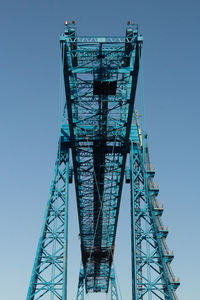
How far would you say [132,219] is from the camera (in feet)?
76.1

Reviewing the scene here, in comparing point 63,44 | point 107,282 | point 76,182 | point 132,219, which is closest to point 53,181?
point 76,182

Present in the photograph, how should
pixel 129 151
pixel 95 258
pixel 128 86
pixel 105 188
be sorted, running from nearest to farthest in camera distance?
pixel 128 86, pixel 129 151, pixel 105 188, pixel 95 258

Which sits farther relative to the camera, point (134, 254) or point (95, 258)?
point (95, 258)

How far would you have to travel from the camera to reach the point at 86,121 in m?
23.7

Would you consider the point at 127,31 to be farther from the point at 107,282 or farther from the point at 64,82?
the point at 107,282

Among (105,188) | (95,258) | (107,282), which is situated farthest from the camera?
(107,282)

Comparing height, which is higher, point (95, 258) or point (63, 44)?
point (95, 258)

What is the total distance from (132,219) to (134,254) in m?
2.14

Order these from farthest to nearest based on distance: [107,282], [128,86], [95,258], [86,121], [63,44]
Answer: [107,282] < [95,258] < [86,121] < [128,86] < [63,44]

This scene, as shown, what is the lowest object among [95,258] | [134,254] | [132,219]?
[134,254]

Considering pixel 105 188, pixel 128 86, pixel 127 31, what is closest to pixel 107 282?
pixel 105 188

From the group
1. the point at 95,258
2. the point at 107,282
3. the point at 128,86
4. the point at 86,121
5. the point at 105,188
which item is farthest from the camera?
the point at 107,282

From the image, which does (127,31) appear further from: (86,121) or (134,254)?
(134,254)

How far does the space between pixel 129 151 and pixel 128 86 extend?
5.28 meters
